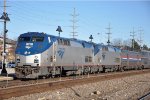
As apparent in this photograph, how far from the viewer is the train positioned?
25.7 meters

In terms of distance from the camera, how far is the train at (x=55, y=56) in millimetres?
25672

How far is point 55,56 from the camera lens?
2822 centimetres

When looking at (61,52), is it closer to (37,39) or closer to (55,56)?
(55,56)

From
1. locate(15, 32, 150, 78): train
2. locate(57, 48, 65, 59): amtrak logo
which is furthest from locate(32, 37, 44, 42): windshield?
locate(57, 48, 65, 59): amtrak logo

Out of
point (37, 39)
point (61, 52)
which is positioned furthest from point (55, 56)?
point (37, 39)

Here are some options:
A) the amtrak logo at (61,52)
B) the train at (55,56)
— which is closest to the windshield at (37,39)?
the train at (55,56)

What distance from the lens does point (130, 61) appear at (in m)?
55.8

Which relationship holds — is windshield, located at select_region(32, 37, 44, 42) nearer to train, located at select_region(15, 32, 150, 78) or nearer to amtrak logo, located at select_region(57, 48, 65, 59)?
train, located at select_region(15, 32, 150, 78)

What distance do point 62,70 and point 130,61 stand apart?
91.1 ft

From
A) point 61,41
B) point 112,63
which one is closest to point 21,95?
point 61,41

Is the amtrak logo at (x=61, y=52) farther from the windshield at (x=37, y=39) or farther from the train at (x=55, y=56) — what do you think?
the windshield at (x=37, y=39)

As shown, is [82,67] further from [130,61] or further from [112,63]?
[130,61]

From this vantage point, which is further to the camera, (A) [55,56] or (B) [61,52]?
(B) [61,52]

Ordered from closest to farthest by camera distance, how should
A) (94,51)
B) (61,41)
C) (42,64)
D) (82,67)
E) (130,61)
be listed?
(42,64), (61,41), (82,67), (94,51), (130,61)
